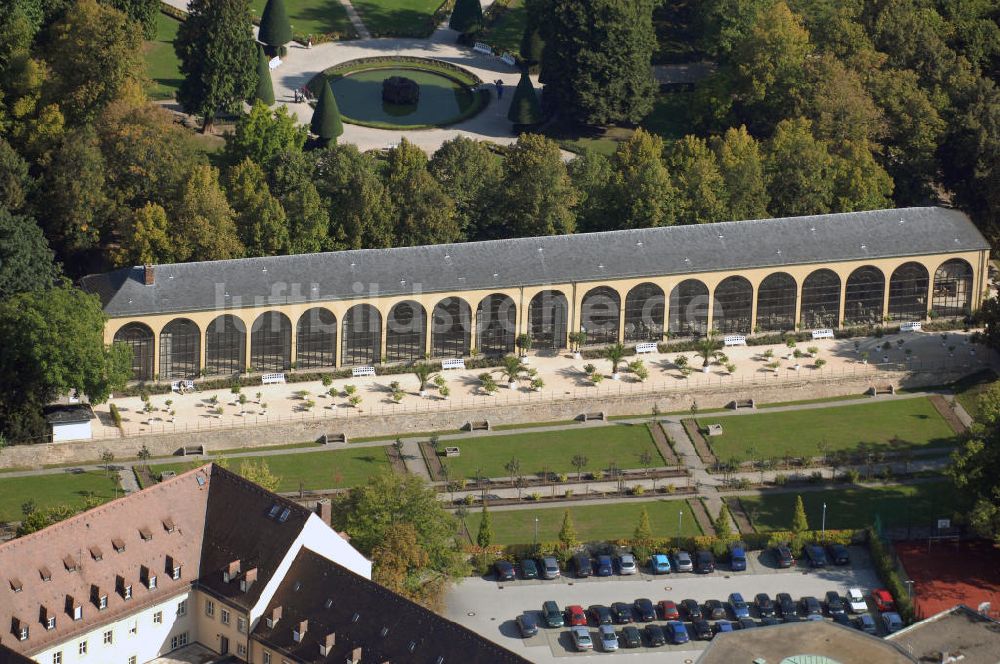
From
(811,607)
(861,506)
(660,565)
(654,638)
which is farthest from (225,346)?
(811,607)

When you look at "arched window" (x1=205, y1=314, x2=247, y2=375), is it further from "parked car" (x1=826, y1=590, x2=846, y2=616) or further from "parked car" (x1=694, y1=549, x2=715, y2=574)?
"parked car" (x1=826, y1=590, x2=846, y2=616)

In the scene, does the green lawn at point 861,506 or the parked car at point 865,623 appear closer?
the parked car at point 865,623

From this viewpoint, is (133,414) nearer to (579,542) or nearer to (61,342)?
(61,342)

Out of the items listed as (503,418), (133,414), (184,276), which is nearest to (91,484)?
(133,414)

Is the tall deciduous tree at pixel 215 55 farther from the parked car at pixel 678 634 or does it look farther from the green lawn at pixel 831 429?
the parked car at pixel 678 634

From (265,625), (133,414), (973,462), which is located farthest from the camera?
(133,414)

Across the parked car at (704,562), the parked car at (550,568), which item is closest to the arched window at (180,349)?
the parked car at (550,568)

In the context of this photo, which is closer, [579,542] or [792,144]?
[579,542]
